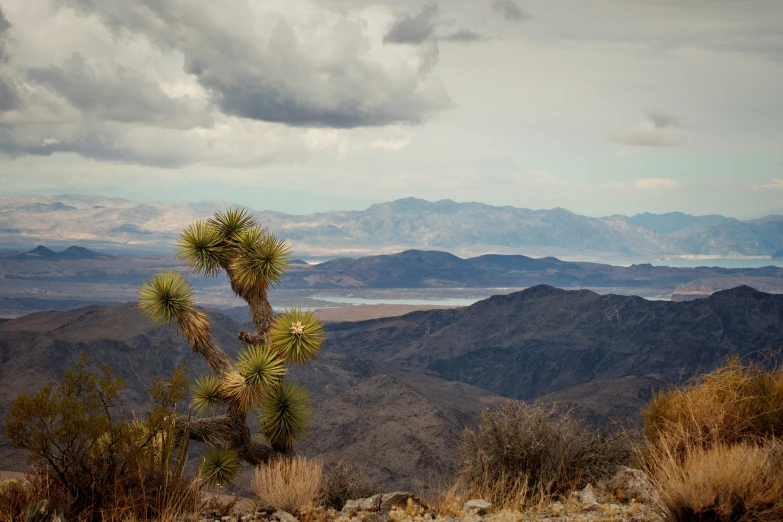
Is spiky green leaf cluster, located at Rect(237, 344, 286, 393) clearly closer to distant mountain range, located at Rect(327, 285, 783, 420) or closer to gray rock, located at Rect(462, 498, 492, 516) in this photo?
gray rock, located at Rect(462, 498, 492, 516)

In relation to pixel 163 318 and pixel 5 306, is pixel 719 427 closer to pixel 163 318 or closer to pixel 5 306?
pixel 163 318

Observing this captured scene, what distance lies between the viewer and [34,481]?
31.7 feet

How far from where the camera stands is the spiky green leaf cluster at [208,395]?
1501cm

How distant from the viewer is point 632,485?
35.0 feet

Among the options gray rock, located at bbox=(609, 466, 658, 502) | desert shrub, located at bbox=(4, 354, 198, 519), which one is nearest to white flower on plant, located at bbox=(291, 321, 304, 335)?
desert shrub, located at bbox=(4, 354, 198, 519)

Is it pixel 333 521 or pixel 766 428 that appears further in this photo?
pixel 766 428

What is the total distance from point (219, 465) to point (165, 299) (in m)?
3.62

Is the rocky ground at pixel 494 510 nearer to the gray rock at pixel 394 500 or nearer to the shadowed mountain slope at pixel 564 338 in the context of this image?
the gray rock at pixel 394 500

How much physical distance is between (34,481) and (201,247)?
733cm

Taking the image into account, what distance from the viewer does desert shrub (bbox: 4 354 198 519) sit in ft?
30.1

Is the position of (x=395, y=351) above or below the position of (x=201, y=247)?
below

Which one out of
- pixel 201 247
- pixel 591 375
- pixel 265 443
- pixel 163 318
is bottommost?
pixel 591 375

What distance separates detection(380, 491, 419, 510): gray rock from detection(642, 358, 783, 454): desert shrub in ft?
13.0

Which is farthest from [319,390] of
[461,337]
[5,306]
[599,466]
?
[5,306]
